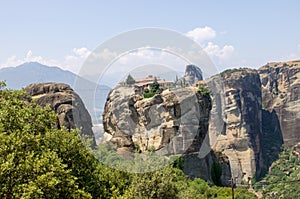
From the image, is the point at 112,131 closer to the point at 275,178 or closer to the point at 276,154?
the point at 275,178

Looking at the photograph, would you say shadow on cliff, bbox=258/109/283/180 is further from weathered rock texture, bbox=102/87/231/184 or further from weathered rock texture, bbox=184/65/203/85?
weathered rock texture, bbox=102/87/231/184

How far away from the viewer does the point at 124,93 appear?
138ft

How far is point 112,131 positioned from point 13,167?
30.1 metres

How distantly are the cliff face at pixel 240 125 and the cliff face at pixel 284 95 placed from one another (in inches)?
352

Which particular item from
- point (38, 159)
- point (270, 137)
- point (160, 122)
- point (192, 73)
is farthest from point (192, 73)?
point (270, 137)

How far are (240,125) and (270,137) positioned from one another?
20.3m

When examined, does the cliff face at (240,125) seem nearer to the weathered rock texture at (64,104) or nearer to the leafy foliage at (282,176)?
the leafy foliage at (282,176)

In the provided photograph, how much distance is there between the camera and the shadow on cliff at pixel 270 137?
4262 inches

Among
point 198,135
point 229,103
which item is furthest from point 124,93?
point 229,103

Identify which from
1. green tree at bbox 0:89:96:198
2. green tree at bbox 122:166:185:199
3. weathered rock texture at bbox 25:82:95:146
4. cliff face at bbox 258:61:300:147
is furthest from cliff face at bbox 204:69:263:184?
green tree at bbox 0:89:96:198

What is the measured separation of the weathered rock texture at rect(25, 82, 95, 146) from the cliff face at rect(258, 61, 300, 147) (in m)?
83.5

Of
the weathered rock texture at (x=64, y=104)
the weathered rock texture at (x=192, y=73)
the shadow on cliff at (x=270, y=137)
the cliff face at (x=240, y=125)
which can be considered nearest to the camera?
the weathered rock texture at (x=192, y=73)

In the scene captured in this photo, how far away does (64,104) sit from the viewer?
36.3 meters

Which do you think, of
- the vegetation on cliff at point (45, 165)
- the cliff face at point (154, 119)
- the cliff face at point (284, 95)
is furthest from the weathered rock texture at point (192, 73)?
the cliff face at point (284, 95)
